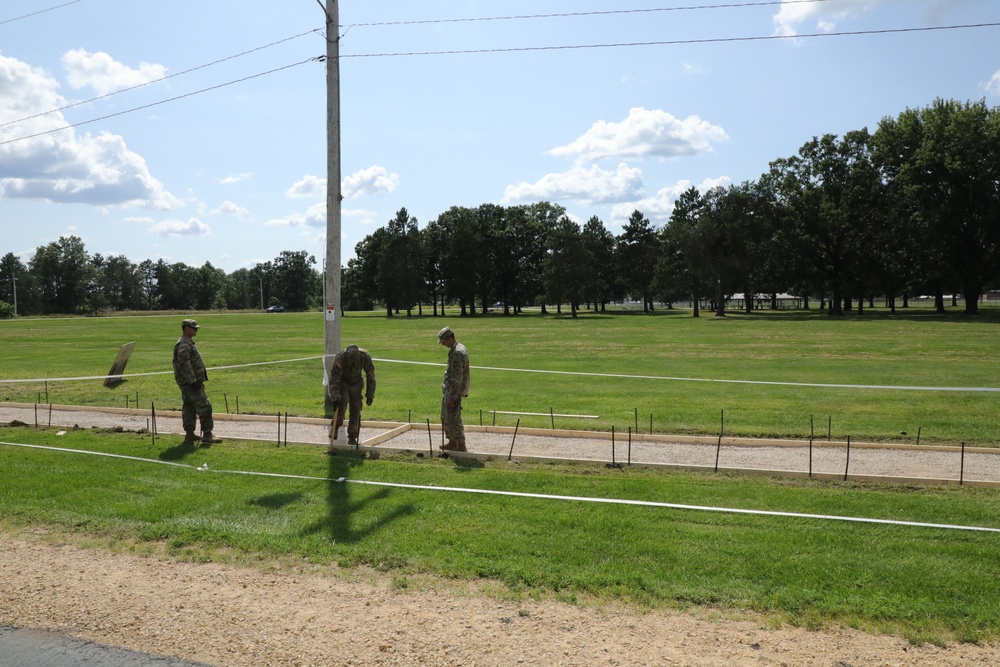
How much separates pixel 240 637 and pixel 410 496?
341 cm

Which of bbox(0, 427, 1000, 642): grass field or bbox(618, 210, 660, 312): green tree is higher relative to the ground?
bbox(618, 210, 660, 312): green tree

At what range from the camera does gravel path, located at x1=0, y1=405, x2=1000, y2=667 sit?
467cm

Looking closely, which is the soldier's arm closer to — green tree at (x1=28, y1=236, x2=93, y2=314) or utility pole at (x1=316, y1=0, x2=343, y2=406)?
utility pole at (x1=316, y1=0, x2=343, y2=406)

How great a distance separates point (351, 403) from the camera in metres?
11.4

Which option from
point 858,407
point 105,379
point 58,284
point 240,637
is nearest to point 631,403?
point 858,407

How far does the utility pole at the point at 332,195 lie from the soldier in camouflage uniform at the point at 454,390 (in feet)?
19.7

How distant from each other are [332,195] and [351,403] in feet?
21.8

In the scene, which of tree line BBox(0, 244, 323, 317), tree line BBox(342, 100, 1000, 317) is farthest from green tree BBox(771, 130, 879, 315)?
tree line BBox(0, 244, 323, 317)

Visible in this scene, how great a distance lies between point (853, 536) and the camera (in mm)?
6836

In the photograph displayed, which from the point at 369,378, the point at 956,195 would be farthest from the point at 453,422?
the point at 956,195

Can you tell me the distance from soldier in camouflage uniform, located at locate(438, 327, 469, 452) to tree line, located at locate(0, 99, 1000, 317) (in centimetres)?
6537

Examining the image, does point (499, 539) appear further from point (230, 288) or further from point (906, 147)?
point (230, 288)

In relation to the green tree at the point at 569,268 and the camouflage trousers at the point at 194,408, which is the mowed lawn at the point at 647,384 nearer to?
the camouflage trousers at the point at 194,408

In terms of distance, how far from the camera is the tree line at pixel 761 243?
66062mm
